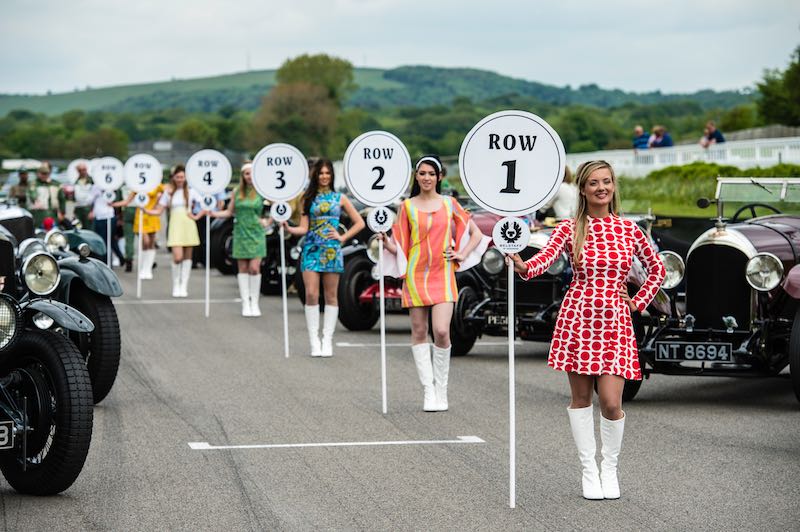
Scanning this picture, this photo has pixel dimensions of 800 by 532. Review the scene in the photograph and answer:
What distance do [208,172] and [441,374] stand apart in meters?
9.61

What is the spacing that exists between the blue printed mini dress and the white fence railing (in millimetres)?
17405

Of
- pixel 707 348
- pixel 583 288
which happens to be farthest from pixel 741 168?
pixel 583 288

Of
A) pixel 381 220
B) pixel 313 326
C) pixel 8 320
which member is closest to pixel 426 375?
pixel 381 220

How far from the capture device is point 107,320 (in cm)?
1069

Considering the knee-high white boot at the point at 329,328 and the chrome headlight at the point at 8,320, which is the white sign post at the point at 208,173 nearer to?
the knee-high white boot at the point at 329,328

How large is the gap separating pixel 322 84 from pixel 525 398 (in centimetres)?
16587

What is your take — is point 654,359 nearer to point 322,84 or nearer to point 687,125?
point 687,125

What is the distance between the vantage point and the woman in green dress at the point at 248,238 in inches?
712

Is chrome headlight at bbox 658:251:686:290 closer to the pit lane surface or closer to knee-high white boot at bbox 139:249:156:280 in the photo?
the pit lane surface

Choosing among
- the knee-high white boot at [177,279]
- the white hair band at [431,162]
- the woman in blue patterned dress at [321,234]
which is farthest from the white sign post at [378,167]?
the knee-high white boot at [177,279]

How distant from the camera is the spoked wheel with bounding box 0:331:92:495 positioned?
7422 mm

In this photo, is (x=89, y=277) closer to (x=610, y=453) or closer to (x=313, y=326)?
(x=313, y=326)

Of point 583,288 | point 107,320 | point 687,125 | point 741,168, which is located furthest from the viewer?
point 687,125

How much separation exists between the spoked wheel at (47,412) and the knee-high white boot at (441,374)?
3.63 metres
